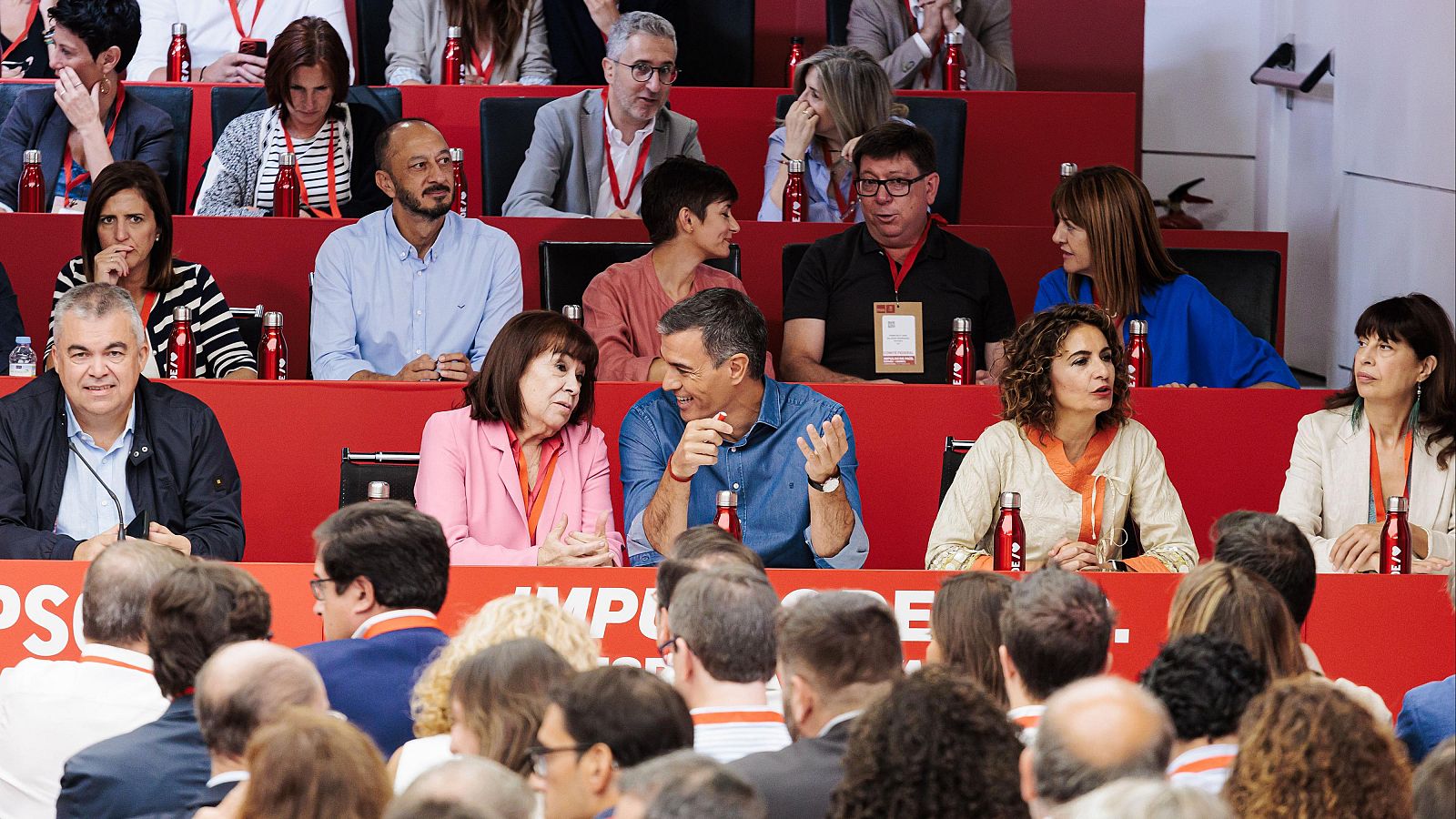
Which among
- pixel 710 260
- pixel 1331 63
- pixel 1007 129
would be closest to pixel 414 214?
pixel 710 260

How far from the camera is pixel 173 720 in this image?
8.29ft

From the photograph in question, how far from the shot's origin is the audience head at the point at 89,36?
6152mm

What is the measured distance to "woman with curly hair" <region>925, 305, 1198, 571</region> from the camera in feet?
13.4

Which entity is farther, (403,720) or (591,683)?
(403,720)

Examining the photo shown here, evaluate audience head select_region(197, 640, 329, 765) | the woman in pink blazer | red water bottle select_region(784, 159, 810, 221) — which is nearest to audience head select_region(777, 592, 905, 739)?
audience head select_region(197, 640, 329, 765)

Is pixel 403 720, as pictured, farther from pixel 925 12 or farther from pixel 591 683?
pixel 925 12

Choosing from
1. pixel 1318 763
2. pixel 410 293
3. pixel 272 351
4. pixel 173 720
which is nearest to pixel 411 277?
pixel 410 293

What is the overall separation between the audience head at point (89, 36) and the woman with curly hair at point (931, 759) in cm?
501

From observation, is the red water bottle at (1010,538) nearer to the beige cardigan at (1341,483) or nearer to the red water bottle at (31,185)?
the beige cardigan at (1341,483)

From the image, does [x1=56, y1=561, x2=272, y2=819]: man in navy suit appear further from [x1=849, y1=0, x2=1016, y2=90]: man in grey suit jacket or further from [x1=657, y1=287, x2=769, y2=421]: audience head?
[x1=849, y1=0, x2=1016, y2=90]: man in grey suit jacket

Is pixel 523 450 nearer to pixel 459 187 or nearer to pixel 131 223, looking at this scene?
pixel 131 223

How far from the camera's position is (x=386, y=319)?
5.24 m

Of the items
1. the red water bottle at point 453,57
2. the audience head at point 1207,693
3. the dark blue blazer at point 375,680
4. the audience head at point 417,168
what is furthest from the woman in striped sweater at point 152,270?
the audience head at point 1207,693

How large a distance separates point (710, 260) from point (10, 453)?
2.32 meters
